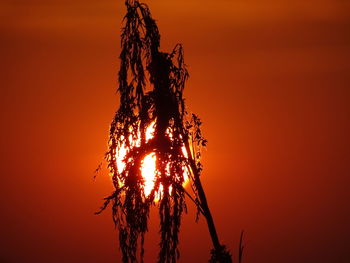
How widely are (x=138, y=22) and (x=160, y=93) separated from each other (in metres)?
0.80

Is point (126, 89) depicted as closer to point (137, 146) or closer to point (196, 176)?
point (137, 146)

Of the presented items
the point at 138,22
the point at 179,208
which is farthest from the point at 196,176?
the point at 138,22

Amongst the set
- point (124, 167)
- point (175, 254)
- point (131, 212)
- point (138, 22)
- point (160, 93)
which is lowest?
point (175, 254)

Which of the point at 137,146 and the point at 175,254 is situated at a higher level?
the point at 137,146

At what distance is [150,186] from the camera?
6.79 m

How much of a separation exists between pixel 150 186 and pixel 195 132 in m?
0.80

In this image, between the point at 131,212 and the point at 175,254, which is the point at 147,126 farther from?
the point at 175,254

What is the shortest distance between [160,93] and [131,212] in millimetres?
1290

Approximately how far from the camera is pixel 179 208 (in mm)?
6789

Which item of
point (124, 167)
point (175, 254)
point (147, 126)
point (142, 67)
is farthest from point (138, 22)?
point (175, 254)

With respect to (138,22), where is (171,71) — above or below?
below

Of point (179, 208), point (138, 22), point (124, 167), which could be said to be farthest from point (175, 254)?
point (138, 22)

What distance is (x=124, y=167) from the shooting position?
6.87 metres

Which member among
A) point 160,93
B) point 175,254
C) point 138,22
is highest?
point 138,22
